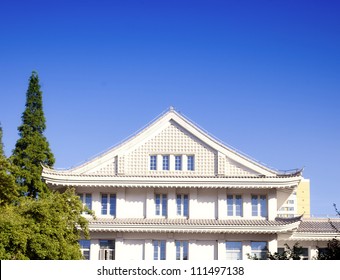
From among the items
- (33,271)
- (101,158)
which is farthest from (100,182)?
(33,271)

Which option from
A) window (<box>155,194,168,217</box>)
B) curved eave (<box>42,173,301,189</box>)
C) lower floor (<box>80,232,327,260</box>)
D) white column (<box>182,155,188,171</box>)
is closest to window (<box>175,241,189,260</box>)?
lower floor (<box>80,232,327,260</box>)

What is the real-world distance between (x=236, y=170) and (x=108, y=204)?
8077mm

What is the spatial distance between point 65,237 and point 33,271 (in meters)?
14.7

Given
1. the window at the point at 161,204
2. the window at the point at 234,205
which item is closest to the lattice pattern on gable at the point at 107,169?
the window at the point at 161,204

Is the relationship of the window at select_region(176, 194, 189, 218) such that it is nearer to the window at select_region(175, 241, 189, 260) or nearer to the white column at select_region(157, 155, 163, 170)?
the window at select_region(175, 241, 189, 260)

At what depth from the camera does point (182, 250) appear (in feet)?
119

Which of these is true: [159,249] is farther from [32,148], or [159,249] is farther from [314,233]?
[32,148]

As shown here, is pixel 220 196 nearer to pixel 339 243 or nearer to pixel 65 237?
pixel 65 237

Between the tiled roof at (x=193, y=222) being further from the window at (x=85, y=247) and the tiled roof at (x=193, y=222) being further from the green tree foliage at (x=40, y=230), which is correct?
the green tree foliage at (x=40, y=230)

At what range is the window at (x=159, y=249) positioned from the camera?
35.9m

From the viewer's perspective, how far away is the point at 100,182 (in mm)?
36281

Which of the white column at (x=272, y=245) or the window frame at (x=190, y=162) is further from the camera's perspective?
the window frame at (x=190, y=162)

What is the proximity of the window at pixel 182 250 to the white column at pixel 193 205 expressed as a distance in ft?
5.39

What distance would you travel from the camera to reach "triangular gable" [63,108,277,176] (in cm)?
3681
